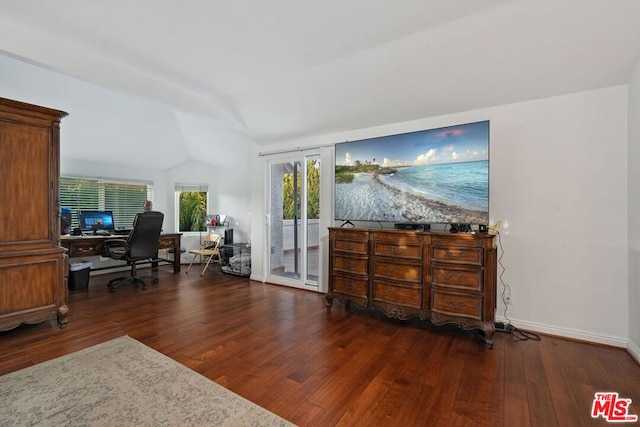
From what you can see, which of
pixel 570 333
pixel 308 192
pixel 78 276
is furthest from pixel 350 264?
pixel 78 276

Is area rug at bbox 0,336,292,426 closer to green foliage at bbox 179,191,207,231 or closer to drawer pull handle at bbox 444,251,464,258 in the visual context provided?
drawer pull handle at bbox 444,251,464,258

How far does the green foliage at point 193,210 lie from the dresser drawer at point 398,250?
4.96 metres

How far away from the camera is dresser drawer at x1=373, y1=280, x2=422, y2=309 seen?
9.63 ft

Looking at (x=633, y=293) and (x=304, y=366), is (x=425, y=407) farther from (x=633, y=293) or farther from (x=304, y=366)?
(x=633, y=293)

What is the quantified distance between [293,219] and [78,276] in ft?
11.3

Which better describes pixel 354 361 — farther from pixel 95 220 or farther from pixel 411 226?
pixel 95 220

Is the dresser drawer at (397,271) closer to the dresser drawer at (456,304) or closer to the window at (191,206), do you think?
the dresser drawer at (456,304)

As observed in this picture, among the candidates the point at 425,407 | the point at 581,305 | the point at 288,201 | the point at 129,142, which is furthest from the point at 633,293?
the point at 129,142

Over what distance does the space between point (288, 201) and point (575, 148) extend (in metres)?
3.67

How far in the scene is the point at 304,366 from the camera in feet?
7.42

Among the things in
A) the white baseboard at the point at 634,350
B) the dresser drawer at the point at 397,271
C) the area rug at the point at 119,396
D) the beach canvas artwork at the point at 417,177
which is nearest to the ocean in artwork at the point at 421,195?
the beach canvas artwork at the point at 417,177

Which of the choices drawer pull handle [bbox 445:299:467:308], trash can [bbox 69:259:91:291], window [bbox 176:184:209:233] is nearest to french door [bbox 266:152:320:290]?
drawer pull handle [bbox 445:299:467:308]

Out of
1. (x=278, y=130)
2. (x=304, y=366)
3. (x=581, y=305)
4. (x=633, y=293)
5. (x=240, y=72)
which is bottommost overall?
(x=304, y=366)

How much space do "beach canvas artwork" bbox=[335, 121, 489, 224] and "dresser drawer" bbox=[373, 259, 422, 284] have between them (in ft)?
1.83
